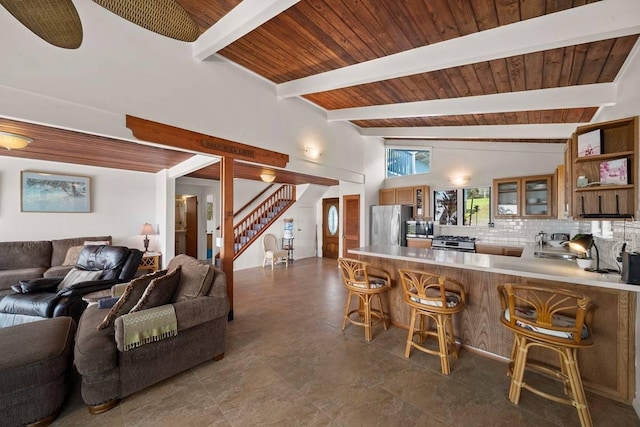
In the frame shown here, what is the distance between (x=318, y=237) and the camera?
27.8 feet

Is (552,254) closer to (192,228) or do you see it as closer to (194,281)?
(194,281)

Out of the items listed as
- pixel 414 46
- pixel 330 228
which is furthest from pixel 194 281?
pixel 330 228

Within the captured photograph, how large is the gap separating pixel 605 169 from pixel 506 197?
304cm

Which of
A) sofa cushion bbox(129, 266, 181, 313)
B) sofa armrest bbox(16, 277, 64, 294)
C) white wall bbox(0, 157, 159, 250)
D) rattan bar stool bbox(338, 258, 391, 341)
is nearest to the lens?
sofa cushion bbox(129, 266, 181, 313)

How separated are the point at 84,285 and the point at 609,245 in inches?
223

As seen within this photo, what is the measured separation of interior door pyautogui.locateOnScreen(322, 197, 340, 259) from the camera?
26.4 feet

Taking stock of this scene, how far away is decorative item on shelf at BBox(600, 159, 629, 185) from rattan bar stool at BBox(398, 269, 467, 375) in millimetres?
1456

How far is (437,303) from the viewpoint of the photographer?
225 centimetres

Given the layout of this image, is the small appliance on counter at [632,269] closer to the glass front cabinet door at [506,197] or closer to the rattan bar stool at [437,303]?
the rattan bar stool at [437,303]

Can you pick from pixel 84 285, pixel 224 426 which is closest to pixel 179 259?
pixel 84 285

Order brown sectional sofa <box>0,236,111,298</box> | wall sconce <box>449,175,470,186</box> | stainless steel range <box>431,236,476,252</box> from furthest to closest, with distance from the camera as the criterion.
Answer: wall sconce <box>449,175,470,186</box> < stainless steel range <box>431,236,476,252</box> < brown sectional sofa <box>0,236,111,298</box>

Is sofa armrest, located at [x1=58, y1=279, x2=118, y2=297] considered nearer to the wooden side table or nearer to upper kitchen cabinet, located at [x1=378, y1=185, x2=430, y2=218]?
the wooden side table

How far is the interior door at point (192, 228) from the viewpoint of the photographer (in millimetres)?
7770

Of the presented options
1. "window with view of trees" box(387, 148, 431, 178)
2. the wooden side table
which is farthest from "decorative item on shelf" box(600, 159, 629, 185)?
the wooden side table
